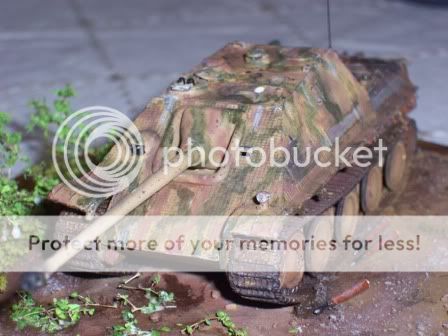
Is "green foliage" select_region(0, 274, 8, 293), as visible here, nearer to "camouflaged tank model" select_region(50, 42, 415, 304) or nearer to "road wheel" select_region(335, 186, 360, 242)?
"camouflaged tank model" select_region(50, 42, 415, 304)

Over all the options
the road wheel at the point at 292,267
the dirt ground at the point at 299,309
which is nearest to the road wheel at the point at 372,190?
the dirt ground at the point at 299,309

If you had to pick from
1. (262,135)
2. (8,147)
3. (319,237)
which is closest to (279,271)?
(319,237)

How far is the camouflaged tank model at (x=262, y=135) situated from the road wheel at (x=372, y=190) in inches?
0.6

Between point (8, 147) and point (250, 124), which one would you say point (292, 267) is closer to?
point (250, 124)

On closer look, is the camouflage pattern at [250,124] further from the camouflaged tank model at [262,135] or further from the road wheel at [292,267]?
the road wheel at [292,267]

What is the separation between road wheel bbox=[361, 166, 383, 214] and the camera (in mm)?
9831

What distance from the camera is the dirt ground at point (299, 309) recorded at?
26.1 feet

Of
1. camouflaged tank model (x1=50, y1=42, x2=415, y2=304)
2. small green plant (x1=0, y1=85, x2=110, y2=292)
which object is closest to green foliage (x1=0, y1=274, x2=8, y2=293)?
small green plant (x1=0, y1=85, x2=110, y2=292)

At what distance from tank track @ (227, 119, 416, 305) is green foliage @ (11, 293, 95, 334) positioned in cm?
175

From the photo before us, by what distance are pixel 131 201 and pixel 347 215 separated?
9.60 feet

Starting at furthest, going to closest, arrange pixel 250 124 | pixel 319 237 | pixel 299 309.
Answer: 1. pixel 319 237
2. pixel 250 124
3. pixel 299 309

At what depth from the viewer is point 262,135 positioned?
8.38 meters

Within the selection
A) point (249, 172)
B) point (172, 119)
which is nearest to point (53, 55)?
point (172, 119)

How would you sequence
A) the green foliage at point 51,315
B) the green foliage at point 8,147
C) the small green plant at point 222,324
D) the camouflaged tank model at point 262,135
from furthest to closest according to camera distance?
the green foliage at point 8,147
the green foliage at point 51,315
the camouflaged tank model at point 262,135
the small green plant at point 222,324
